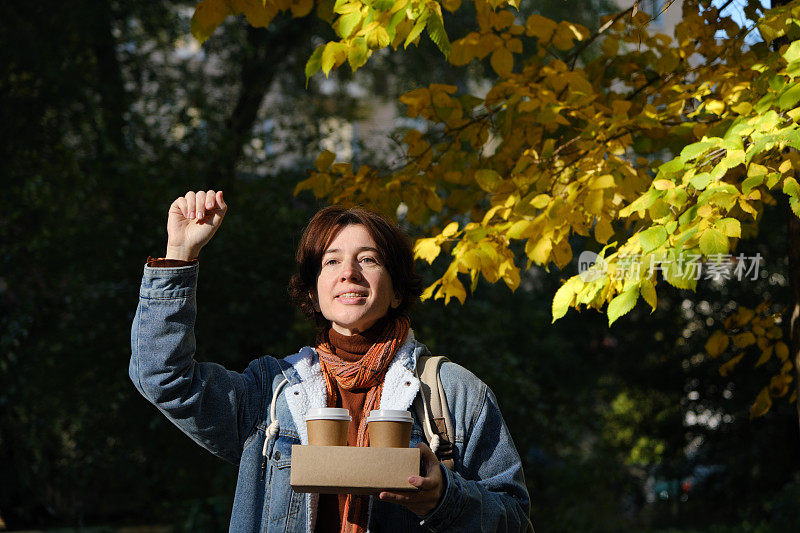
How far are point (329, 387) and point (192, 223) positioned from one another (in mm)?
515

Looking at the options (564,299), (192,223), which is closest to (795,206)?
(564,299)

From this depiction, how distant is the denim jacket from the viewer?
1917 millimetres

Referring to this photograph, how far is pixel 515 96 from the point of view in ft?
10.7

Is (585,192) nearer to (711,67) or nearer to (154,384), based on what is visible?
(711,67)

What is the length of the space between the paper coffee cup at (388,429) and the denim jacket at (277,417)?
0.52 feet

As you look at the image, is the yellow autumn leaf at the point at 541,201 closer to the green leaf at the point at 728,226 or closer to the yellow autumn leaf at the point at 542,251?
the yellow autumn leaf at the point at 542,251

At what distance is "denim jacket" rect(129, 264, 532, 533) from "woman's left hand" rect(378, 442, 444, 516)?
0.10ft

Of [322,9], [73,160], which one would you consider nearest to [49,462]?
[73,160]

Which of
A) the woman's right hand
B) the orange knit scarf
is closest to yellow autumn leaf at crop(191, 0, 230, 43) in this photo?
the woman's right hand

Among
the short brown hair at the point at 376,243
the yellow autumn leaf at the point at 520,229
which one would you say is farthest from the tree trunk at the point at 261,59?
the short brown hair at the point at 376,243

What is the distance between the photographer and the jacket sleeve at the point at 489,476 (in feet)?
6.30

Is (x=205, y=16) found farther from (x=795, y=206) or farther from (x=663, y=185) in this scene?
(x=795, y=206)

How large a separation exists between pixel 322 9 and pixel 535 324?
572 cm

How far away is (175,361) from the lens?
6.32 ft
